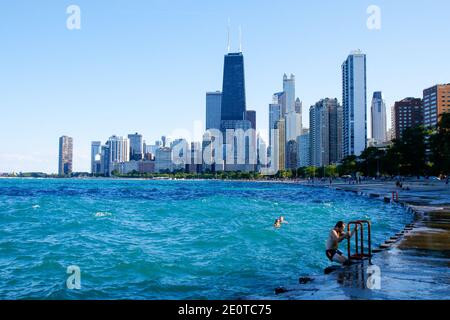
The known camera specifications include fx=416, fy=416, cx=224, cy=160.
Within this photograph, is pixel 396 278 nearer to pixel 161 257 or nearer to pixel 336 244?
pixel 336 244

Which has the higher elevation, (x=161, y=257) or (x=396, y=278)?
(x=396, y=278)

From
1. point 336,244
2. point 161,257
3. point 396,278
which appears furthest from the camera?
point 161,257

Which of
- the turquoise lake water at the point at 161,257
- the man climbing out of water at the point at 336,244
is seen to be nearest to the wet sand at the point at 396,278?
the man climbing out of water at the point at 336,244

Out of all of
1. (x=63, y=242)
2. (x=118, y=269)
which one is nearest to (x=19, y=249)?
(x=63, y=242)

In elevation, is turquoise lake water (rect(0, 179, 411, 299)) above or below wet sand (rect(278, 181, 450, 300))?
below

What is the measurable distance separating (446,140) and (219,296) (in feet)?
213

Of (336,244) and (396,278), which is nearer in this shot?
(396,278)

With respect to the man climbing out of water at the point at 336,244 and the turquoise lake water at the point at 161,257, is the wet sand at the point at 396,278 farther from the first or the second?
the turquoise lake water at the point at 161,257

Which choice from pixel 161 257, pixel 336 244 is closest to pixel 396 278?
pixel 336 244

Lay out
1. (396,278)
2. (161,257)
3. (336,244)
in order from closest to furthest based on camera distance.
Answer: (396,278)
(336,244)
(161,257)

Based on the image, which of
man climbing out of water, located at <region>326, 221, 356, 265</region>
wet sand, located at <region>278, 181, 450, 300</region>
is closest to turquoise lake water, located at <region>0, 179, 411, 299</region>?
wet sand, located at <region>278, 181, 450, 300</region>

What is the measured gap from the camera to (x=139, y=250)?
65.1ft

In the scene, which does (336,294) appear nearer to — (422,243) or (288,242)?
(422,243)

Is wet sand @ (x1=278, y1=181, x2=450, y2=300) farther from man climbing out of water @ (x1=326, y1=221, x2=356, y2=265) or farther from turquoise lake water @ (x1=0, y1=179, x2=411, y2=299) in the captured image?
turquoise lake water @ (x1=0, y1=179, x2=411, y2=299)
